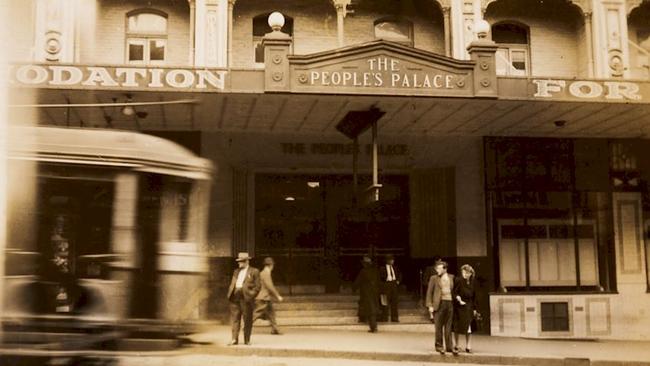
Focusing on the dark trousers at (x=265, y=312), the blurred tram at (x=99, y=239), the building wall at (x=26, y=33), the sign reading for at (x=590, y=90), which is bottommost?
the dark trousers at (x=265, y=312)

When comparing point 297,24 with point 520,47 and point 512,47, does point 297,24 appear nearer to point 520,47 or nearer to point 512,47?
point 512,47

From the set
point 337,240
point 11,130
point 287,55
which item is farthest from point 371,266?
point 11,130

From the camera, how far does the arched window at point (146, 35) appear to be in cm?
1781

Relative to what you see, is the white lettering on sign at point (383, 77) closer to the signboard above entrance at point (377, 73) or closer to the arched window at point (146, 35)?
the signboard above entrance at point (377, 73)

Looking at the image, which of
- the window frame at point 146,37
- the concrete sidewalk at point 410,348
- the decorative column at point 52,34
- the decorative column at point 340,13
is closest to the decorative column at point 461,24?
the decorative column at point 340,13

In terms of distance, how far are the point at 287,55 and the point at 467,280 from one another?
5.67 metres

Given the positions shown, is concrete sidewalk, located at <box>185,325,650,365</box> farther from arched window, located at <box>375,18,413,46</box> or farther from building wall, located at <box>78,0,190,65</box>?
arched window, located at <box>375,18,413,46</box>

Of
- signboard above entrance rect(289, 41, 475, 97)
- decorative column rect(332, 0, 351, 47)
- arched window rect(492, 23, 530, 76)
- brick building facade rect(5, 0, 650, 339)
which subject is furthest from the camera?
arched window rect(492, 23, 530, 76)

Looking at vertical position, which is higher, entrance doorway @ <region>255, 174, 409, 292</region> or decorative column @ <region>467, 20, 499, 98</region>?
decorative column @ <region>467, 20, 499, 98</region>

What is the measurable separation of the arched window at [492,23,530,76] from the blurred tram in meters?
11.9

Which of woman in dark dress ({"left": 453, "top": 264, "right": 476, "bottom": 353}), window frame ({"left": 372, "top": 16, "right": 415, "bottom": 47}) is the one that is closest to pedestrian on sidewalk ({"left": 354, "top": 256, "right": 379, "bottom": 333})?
woman in dark dress ({"left": 453, "top": 264, "right": 476, "bottom": 353})

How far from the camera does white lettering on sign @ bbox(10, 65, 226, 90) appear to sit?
13367 mm

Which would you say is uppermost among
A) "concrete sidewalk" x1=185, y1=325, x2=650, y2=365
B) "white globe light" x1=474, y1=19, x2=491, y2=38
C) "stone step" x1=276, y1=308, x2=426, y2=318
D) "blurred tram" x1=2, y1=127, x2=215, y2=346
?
"white globe light" x1=474, y1=19, x2=491, y2=38

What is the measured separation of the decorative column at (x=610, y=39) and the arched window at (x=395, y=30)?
4.69 meters
